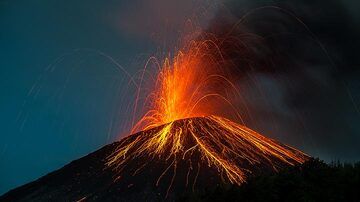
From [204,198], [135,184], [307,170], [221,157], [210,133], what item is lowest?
[204,198]

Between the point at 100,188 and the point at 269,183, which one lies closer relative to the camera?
the point at 269,183

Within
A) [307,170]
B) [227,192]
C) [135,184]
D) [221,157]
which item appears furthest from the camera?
[221,157]

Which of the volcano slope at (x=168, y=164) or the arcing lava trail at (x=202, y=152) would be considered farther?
the arcing lava trail at (x=202, y=152)

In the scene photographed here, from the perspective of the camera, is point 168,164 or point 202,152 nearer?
point 168,164

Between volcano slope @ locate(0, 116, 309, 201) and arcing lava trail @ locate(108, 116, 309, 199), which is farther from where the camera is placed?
arcing lava trail @ locate(108, 116, 309, 199)

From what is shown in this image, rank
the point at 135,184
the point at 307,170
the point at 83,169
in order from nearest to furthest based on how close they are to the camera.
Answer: the point at 307,170 < the point at 135,184 < the point at 83,169

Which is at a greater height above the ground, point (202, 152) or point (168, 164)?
point (202, 152)

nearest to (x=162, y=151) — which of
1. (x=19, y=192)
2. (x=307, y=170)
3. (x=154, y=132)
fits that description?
(x=154, y=132)

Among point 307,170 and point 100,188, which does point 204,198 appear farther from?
point 100,188
